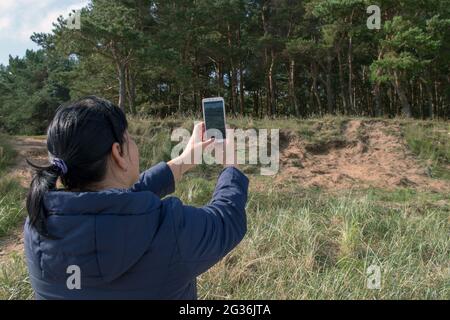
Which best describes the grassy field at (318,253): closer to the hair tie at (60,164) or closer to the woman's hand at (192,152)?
the woman's hand at (192,152)

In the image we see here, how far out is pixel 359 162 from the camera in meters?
10.2

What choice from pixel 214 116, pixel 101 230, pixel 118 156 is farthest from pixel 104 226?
pixel 214 116

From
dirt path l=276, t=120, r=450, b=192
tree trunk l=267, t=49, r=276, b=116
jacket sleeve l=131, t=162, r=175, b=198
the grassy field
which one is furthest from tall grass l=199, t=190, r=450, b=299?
tree trunk l=267, t=49, r=276, b=116

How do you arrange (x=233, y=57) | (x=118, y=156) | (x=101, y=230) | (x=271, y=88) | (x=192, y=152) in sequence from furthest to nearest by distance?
(x=271, y=88), (x=233, y=57), (x=192, y=152), (x=118, y=156), (x=101, y=230)

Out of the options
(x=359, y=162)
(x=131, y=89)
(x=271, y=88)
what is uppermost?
(x=271, y=88)

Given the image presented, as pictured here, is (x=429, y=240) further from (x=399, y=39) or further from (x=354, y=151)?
(x=399, y=39)

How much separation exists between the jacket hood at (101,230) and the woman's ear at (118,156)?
0.10 metres

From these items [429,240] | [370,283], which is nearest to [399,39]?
[429,240]

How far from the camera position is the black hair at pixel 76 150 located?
4.09 feet

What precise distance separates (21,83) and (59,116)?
110 feet

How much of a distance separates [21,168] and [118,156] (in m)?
7.17

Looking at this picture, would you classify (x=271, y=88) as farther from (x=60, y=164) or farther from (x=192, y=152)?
(x=60, y=164)

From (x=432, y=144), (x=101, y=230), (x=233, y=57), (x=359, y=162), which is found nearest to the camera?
(x=101, y=230)

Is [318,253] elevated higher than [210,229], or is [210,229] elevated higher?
[210,229]
